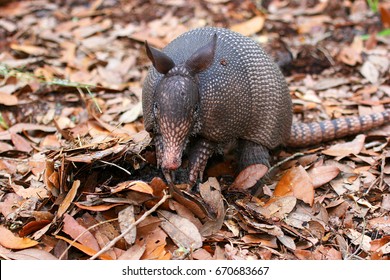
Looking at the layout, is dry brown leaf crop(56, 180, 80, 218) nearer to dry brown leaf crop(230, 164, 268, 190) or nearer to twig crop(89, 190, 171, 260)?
twig crop(89, 190, 171, 260)

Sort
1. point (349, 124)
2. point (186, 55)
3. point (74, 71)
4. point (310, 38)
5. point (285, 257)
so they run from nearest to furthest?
1. point (285, 257)
2. point (186, 55)
3. point (349, 124)
4. point (74, 71)
5. point (310, 38)

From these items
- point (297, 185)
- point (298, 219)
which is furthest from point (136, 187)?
point (297, 185)

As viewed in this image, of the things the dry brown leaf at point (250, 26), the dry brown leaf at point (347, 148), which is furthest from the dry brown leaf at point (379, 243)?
the dry brown leaf at point (250, 26)

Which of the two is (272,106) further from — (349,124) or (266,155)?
(349,124)

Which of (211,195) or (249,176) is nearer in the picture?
(211,195)

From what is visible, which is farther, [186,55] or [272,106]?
[272,106]

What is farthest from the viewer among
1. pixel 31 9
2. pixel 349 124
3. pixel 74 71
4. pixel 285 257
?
pixel 31 9

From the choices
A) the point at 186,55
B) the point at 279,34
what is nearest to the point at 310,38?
the point at 279,34

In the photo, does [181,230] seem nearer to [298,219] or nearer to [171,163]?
[171,163]
